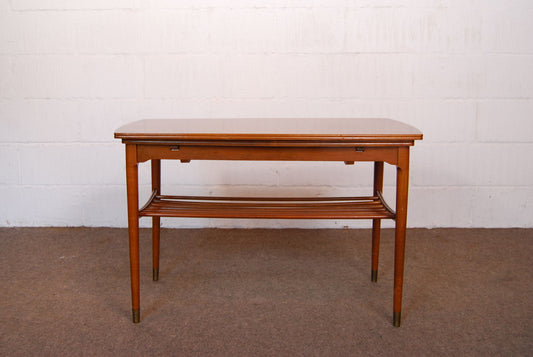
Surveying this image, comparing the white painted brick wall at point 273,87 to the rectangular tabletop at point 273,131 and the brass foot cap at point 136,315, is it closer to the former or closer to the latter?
the rectangular tabletop at point 273,131

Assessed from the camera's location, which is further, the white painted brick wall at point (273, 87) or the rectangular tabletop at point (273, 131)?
the white painted brick wall at point (273, 87)

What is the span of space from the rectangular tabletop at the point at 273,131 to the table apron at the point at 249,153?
50mm

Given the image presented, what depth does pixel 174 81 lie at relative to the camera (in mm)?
3070

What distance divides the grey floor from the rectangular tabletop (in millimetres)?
724

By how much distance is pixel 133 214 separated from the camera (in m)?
1.88

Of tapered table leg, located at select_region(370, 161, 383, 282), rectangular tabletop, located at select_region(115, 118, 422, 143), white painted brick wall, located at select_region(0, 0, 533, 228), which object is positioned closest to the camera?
rectangular tabletop, located at select_region(115, 118, 422, 143)

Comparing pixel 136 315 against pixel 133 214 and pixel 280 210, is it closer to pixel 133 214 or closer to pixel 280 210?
pixel 133 214

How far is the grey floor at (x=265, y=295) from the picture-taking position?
1.77 m

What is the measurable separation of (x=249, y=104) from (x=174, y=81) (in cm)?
49

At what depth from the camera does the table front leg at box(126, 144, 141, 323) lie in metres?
1.84

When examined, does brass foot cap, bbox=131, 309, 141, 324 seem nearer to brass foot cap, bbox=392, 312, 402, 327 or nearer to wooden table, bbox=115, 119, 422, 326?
wooden table, bbox=115, 119, 422, 326

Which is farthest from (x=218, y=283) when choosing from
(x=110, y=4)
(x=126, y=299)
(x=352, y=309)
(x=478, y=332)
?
(x=110, y=4)

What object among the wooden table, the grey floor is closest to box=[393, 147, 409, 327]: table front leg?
the wooden table

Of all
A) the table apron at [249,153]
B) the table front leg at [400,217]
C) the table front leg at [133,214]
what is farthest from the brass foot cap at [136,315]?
the table front leg at [400,217]
